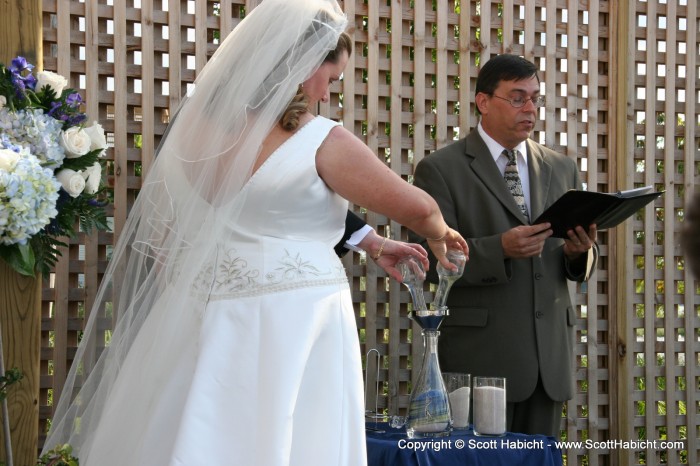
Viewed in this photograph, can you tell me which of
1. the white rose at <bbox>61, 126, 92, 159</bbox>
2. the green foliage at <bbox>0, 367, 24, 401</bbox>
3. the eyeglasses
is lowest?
the green foliage at <bbox>0, 367, 24, 401</bbox>

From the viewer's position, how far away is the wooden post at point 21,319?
297 centimetres

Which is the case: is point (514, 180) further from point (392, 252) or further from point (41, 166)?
point (41, 166)

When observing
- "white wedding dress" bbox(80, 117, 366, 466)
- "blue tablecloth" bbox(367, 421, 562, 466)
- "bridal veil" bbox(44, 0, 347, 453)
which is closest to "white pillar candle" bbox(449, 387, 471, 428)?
"blue tablecloth" bbox(367, 421, 562, 466)

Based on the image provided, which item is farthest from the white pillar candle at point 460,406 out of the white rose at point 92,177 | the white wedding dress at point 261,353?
the white rose at point 92,177

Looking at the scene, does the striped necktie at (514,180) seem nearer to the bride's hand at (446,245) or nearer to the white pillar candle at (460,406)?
the bride's hand at (446,245)

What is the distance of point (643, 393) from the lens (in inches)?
184

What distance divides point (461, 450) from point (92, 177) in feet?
4.63

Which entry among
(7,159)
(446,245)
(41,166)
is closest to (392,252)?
(446,245)

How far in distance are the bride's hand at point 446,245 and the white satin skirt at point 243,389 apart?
40 centimetres

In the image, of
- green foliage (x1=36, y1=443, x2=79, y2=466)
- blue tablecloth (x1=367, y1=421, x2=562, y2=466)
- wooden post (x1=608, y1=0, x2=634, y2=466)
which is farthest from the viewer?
wooden post (x1=608, y1=0, x2=634, y2=466)

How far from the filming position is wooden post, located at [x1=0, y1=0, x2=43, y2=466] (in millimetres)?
2969

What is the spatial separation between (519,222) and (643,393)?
1475mm

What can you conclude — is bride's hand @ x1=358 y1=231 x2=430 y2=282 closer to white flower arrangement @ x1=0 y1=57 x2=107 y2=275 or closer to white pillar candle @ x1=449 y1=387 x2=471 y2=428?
white pillar candle @ x1=449 y1=387 x2=471 y2=428

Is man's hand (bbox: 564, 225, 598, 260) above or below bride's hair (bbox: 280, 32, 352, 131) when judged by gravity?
below
